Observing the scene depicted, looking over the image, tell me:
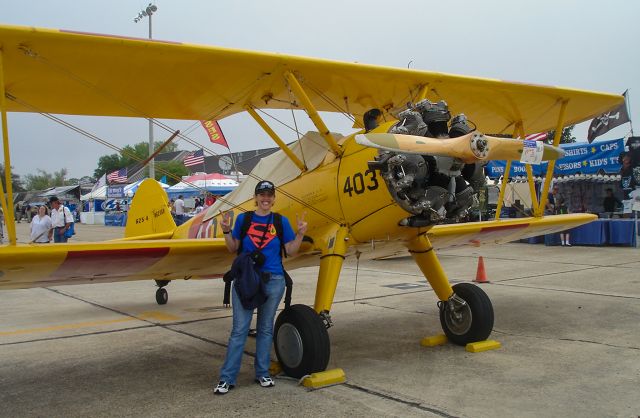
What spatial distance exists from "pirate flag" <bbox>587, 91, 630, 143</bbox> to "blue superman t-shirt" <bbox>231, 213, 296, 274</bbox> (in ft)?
46.3

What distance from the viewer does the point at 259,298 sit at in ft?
13.9

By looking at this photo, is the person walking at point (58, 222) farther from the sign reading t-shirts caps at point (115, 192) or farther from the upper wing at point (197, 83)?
the sign reading t-shirts caps at point (115, 192)

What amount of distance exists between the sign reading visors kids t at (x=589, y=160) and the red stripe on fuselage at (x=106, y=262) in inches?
508

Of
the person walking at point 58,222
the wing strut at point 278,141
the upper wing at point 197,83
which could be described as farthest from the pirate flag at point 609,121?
the person walking at point 58,222

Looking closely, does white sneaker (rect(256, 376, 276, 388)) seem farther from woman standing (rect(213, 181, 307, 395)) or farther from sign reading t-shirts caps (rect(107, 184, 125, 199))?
sign reading t-shirts caps (rect(107, 184, 125, 199))

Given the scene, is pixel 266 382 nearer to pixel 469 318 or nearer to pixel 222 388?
pixel 222 388

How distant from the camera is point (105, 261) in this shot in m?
4.46

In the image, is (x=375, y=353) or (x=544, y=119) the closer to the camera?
(x=375, y=353)

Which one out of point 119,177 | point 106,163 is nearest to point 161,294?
point 119,177

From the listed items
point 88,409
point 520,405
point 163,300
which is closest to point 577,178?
point 163,300

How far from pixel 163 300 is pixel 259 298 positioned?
4740 millimetres

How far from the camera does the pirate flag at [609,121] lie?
50.8 ft

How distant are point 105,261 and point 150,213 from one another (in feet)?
13.3

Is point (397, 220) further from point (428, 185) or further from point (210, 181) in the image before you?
point (210, 181)
